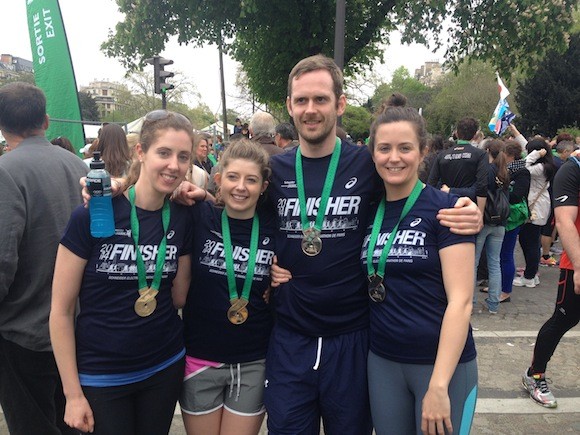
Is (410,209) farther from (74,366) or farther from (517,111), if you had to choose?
(517,111)

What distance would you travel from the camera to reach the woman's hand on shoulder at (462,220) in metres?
1.97

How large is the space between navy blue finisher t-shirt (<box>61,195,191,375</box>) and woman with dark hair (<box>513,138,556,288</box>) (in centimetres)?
632

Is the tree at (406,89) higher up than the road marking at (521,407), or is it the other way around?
the tree at (406,89)

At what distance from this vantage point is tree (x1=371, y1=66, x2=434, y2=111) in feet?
183

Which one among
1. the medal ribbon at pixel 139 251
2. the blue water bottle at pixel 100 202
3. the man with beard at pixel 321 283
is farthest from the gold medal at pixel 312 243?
the blue water bottle at pixel 100 202

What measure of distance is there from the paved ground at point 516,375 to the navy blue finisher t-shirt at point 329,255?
1646 millimetres

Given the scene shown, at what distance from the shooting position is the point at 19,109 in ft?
8.34

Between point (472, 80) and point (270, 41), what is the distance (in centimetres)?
2989

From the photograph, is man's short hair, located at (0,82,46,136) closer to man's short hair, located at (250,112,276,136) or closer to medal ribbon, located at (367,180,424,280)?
medal ribbon, located at (367,180,424,280)

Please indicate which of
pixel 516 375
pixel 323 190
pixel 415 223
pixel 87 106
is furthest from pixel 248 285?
pixel 87 106

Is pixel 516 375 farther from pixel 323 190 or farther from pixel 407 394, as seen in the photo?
pixel 323 190

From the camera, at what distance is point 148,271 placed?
2.08 m

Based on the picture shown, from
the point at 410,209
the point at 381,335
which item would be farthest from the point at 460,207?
the point at 381,335

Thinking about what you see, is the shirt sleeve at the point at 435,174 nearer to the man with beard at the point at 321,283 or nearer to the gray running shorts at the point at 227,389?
the man with beard at the point at 321,283
